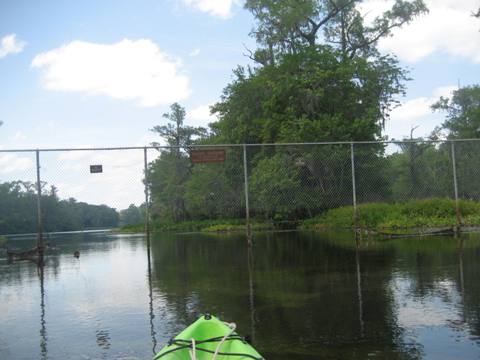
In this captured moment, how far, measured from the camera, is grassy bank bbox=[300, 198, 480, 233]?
50.1 ft

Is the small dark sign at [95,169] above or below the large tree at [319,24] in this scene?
below

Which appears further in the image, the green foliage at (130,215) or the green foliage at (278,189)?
the green foliage at (278,189)

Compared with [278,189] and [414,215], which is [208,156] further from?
[278,189]

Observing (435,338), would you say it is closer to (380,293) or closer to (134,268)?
(380,293)

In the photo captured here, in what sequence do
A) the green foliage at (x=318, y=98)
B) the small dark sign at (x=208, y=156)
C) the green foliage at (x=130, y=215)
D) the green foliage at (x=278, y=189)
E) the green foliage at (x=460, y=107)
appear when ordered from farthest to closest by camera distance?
1. the green foliage at (x=460, y=107)
2. the green foliage at (x=318, y=98)
3. the green foliage at (x=278, y=189)
4. the green foliage at (x=130, y=215)
5. the small dark sign at (x=208, y=156)

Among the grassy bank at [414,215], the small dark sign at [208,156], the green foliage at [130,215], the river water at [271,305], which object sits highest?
the small dark sign at [208,156]

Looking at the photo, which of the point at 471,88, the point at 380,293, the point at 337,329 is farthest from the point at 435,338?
the point at 471,88

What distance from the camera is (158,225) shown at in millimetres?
32688

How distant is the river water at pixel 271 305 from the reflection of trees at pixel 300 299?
0.7 inches

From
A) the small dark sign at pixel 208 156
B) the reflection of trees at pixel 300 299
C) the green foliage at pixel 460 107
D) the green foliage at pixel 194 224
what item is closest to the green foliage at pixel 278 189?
the green foliage at pixel 194 224

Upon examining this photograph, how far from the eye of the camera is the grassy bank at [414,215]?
1526 centimetres

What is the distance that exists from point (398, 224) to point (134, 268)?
30.7ft

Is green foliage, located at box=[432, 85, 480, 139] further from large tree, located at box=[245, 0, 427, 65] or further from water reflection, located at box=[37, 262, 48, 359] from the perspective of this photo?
water reflection, located at box=[37, 262, 48, 359]

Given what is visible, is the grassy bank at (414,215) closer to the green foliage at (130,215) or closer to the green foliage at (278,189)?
the green foliage at (278,189)
